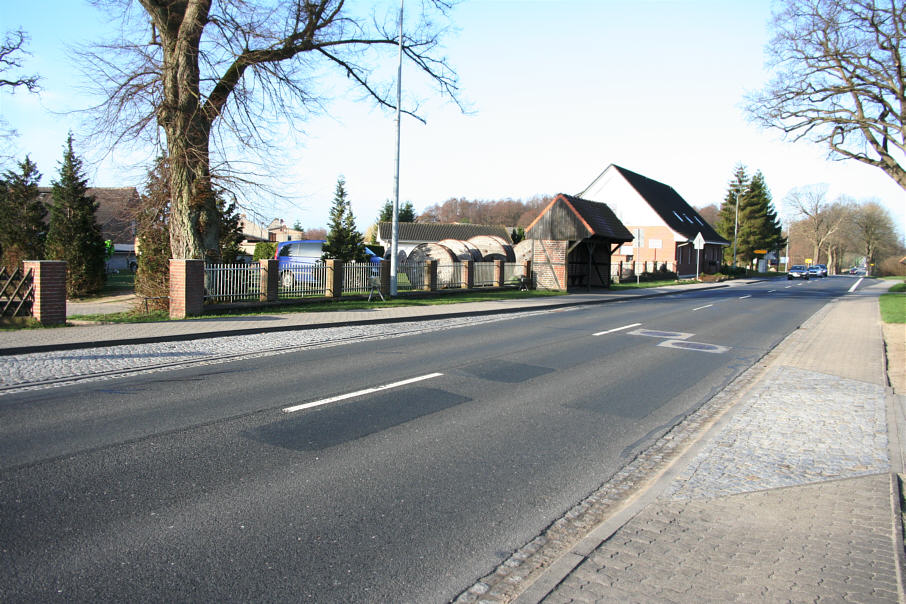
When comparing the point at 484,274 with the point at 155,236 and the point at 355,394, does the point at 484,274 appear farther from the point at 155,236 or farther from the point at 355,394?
the point at 355,394

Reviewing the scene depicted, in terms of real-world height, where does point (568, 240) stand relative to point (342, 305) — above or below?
above

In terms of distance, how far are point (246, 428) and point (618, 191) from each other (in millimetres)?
56758

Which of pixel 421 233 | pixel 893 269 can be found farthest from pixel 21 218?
pixel 893 269

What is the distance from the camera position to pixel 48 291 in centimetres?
1263

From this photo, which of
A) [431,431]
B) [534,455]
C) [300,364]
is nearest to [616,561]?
[534,455]

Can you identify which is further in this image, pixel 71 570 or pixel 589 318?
pixel 589 318

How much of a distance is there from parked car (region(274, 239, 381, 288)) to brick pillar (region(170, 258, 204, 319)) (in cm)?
271

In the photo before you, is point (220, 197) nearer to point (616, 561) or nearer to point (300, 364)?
point (300, 364)

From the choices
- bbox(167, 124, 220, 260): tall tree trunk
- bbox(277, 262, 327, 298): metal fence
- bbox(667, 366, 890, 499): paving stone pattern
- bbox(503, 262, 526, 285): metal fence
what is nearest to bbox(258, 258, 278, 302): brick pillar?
bbox(277, 262, 327, 298): metal fence

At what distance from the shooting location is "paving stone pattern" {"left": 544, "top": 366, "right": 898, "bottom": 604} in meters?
3.10

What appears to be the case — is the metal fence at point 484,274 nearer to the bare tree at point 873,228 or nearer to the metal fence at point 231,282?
the metal fence at point 231,282

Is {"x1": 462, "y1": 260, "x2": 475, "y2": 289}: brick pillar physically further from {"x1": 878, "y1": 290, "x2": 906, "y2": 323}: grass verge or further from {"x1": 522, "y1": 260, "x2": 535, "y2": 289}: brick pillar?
{"x1": 878, "y1": 290, "x2": 906, "y2": 323}: grass verge

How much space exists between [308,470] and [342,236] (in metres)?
41.5

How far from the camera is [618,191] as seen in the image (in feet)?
190
